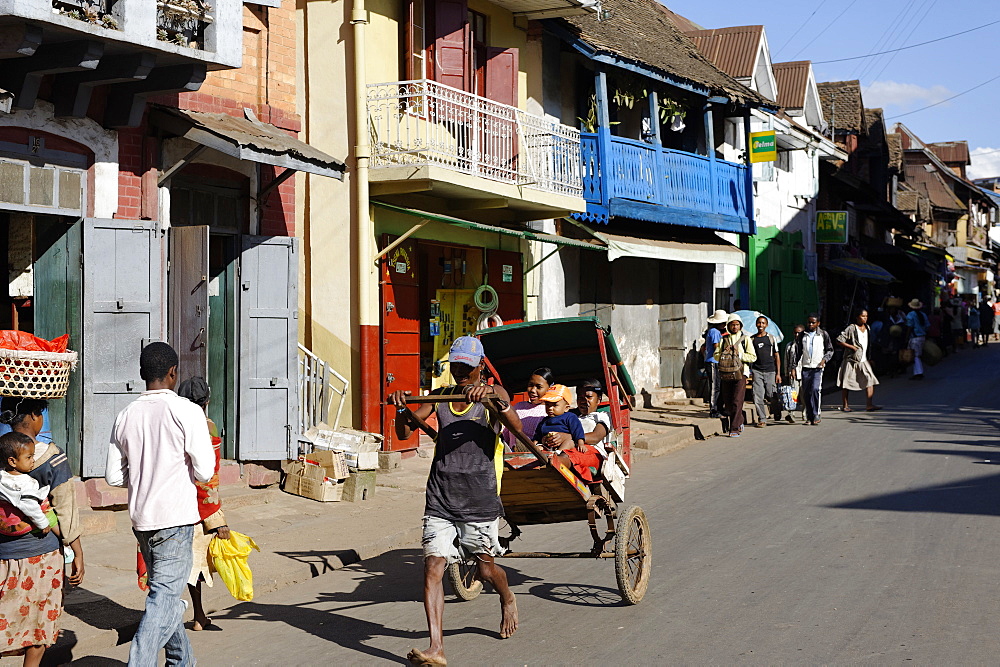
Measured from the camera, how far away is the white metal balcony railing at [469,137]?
1445 centimetres

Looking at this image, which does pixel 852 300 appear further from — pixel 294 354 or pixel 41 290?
pixel 41 290

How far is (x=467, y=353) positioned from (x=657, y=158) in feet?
50.2

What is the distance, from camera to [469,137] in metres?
16.1

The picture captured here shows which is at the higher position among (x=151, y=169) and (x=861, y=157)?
(x=861, y=157)

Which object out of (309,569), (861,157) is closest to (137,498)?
(309,569)

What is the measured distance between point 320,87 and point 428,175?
2005 mm

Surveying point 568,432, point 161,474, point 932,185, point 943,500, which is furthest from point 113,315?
point 932,185

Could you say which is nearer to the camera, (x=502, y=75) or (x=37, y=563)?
(x=37, y=563)

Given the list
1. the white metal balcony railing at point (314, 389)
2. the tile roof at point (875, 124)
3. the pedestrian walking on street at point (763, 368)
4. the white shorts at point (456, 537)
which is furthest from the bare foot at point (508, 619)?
the tile roof at point (875, 124)

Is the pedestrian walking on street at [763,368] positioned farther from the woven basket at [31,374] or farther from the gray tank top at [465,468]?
the woven basket at [31,374]

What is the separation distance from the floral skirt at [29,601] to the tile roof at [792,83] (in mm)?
29488

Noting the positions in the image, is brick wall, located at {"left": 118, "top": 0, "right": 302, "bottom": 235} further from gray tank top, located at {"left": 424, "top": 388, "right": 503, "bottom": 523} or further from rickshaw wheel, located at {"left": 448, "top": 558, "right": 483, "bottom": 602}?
gray tank top, located at {"left": 424, "top": 388, "right": 503, "bottom": 523}

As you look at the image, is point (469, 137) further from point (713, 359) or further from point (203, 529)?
point (203, 529)

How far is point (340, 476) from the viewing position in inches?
462
